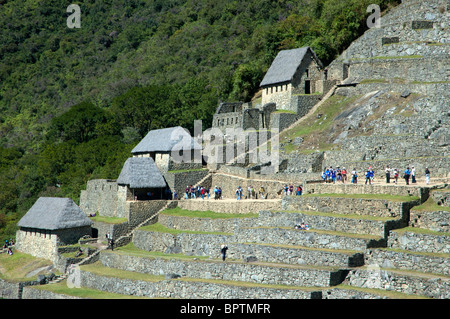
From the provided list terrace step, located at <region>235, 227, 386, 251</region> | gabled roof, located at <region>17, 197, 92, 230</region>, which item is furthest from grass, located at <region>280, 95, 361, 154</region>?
gabled roof, located at <region>17, 197, 92, 230</region>

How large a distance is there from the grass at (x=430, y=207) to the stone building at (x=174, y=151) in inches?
766

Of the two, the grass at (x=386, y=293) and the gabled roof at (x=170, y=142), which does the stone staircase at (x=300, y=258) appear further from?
the gabled roof at (x=170, y=142)

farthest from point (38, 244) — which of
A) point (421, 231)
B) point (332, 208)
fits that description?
point (421, 231)

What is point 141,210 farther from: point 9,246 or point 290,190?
point 9,246

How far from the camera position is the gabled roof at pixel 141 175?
1663 inches

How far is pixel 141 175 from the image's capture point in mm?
42719

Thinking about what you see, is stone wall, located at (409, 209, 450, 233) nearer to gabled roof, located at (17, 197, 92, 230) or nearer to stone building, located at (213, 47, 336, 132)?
stone building, located at (213, 47, 336, 132)

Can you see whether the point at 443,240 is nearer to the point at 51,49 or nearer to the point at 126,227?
the point at 126,227

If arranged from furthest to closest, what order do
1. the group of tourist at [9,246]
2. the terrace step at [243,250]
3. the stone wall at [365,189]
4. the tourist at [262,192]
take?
the group of tourist at [9,246], the tourist at [262,192], the stone wall at [365,189], the terrace step at [243,250]

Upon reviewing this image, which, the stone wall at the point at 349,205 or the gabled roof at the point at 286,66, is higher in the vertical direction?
the gabled roof at the point at 286,66

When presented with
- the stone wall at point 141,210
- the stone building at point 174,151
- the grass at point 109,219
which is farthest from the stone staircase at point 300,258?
the stone building at point 174,151

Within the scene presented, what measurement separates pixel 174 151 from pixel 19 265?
41.2 ft

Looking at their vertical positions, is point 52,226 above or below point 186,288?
above
